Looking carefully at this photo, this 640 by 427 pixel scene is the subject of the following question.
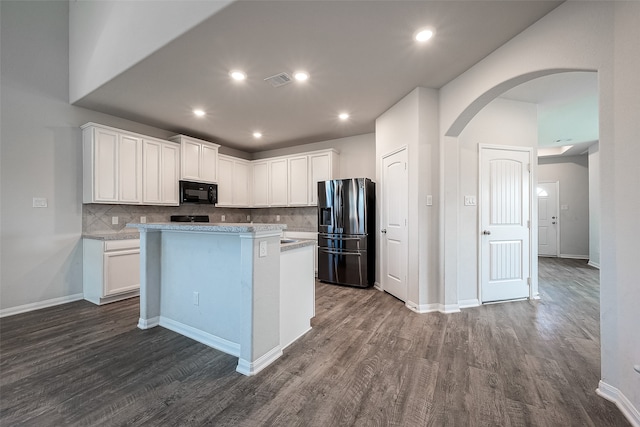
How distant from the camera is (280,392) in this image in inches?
64.9

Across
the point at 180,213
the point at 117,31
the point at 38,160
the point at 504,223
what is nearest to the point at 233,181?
the point at 180,213

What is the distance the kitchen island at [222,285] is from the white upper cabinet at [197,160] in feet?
6.90

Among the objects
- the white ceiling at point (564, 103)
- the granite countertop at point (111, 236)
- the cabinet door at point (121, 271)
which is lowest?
the cabinet door at point (121, 271)

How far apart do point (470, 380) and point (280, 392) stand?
128 cm

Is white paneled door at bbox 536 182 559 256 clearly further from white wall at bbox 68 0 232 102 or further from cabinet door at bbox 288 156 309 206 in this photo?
white wall at bbox 68 0 232 102

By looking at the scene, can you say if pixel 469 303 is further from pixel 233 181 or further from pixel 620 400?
pixel 233 181

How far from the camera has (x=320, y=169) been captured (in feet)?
15.9

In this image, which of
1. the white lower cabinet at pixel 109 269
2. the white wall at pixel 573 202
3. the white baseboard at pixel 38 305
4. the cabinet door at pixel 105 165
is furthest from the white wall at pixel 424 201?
the white wall at pixel 573 202

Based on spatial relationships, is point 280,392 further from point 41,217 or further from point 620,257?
point 41,217

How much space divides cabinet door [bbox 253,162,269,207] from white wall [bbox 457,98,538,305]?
366 cm

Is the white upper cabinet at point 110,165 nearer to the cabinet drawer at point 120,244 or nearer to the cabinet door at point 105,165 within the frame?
the cabinet door at point 105,165

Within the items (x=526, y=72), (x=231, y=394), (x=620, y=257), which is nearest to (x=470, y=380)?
(x=620, y=257)

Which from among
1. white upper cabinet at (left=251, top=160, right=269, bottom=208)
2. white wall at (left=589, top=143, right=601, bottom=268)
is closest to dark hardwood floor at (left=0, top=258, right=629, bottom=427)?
white upper cabinet at (left=251, top=160, right=269, bottom=208)

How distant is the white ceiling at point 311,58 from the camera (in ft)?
6.15
